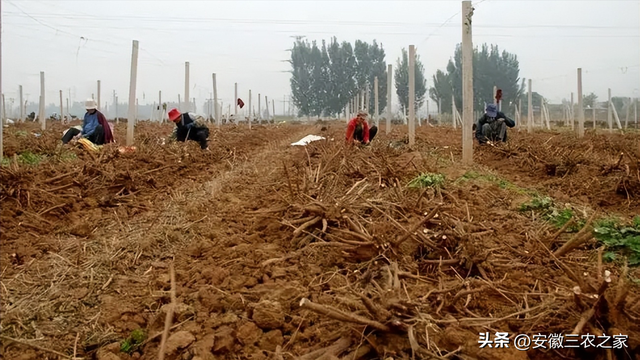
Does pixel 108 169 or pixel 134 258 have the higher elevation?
pixel 108 169

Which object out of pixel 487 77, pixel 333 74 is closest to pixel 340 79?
pixel 333 74

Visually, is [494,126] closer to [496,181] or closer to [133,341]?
[496,181]

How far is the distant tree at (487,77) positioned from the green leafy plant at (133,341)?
5261cm

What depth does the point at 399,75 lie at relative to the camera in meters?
59.9

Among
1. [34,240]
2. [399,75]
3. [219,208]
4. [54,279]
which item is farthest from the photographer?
[399,75]

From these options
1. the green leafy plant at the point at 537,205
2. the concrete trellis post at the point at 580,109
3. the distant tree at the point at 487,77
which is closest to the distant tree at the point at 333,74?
the distant tree at the point at 487,77

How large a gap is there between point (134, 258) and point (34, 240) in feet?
4.24

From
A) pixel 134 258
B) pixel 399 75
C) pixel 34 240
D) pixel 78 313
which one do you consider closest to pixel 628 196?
pixel 134 258

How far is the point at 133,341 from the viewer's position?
2646mm

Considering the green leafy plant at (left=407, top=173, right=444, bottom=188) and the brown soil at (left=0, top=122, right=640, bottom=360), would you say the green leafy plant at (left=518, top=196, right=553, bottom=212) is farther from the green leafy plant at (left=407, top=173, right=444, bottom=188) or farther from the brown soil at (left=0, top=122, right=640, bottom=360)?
the green leafy plant at (left=407, top=173, right=444, bottom=188)

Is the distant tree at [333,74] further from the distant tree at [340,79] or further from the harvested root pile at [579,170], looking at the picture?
the harvested root pile at [579,170]

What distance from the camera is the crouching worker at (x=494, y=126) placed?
38.5ft

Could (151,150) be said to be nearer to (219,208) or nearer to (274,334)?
(219,208)

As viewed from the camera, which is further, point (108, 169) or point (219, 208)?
point (108, 169)
